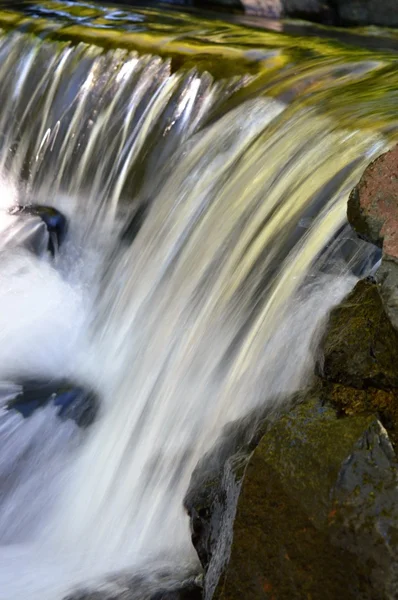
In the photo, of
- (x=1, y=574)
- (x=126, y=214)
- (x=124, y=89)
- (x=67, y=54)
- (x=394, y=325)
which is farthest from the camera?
(x=67, y=54)

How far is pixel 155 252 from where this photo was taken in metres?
4.29

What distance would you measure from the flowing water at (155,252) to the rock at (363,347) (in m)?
0.24

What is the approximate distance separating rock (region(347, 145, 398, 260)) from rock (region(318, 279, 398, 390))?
0.14 metres

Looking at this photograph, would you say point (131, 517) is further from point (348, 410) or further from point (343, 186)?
point (343, 186)

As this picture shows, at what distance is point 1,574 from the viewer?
3.20 metres

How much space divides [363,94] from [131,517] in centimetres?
222

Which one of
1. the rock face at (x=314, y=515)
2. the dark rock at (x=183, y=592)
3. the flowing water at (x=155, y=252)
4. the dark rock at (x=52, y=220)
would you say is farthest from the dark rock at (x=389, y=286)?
the dark rock at (x=52, y=220)

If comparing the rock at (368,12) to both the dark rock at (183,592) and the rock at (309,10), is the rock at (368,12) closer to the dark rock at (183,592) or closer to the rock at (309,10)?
the rock at (309,10)

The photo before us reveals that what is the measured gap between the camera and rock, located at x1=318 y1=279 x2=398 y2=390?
2.41 m

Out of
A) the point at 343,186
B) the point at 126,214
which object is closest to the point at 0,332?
the point at 126,214

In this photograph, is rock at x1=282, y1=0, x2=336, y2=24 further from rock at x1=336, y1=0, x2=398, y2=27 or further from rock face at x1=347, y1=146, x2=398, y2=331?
rock face at x1=347, y1=146, x2=398, y2=331

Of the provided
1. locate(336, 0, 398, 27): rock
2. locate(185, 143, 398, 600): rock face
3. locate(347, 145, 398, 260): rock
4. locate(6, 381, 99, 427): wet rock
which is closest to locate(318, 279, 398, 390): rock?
locate(185, 143, 398, 600): rock face

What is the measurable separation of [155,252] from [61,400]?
2.55 feet

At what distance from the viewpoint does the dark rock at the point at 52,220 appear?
198 inches
